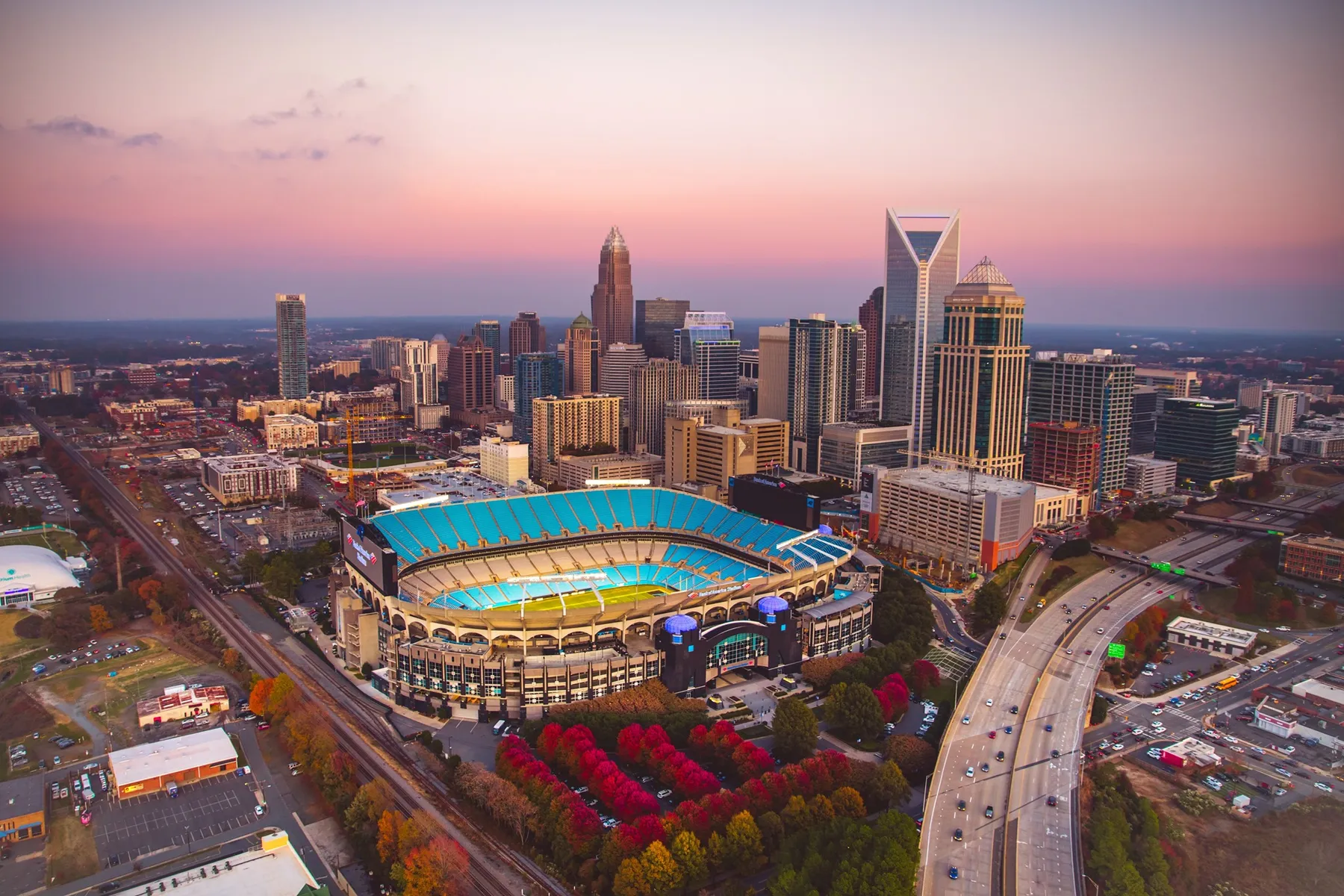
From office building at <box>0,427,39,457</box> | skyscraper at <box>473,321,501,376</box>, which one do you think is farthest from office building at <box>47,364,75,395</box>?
skyscraper at <box>473,321,501,376</box>

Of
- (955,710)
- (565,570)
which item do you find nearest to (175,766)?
(565,570)

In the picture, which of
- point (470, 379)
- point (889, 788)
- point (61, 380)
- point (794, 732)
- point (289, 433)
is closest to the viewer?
point (889, 788)

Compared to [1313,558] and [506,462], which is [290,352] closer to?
[506,462]

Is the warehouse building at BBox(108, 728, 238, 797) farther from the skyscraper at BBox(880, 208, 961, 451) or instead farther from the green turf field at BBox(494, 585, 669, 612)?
the skyscraper at BBox(880, 208, 961, 451)

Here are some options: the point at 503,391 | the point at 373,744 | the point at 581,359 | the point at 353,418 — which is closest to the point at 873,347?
the point at 581,359

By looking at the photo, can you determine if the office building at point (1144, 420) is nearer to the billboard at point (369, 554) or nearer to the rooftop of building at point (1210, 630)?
the rooftop of building at point (1210, 630)
